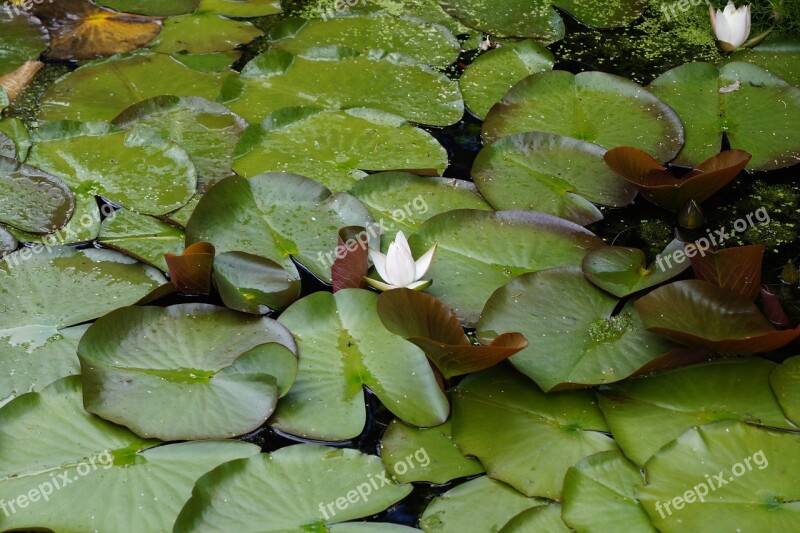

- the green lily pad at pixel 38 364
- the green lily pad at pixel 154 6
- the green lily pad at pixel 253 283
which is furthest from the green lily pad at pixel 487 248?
the green lily pad at pixel 154 6

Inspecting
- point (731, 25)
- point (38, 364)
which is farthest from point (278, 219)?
point (731, 25)

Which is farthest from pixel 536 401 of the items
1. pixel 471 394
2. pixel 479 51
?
pixel 479 51

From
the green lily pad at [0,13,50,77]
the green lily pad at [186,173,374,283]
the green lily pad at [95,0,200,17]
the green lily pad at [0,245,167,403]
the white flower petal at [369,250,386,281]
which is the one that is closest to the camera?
the green lily pad at [0,245,167,403]

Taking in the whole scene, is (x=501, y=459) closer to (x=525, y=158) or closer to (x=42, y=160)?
(x=525, y=158)

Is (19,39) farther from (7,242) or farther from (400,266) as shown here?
(400,266)

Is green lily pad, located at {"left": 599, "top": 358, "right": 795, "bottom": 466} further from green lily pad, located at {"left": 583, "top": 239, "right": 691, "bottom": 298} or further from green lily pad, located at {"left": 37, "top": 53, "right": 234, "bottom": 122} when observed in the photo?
green lily pad, located at {"left": 37, "top": 53, "right": 234, "bottom": 122}

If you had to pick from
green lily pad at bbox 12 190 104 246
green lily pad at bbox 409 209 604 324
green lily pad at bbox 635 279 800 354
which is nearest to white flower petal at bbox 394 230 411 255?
green lily pad at bbox 409 209 604 324
